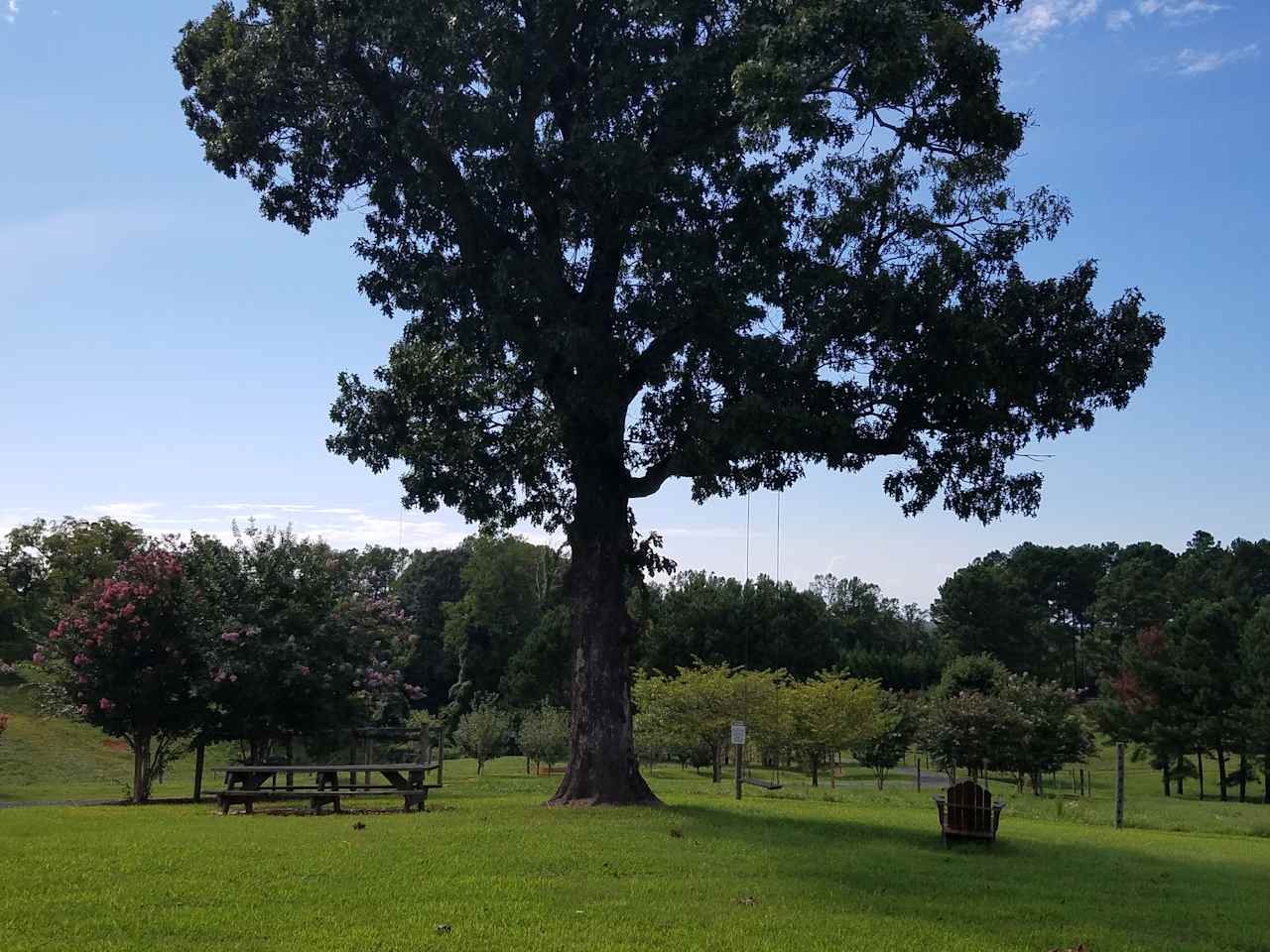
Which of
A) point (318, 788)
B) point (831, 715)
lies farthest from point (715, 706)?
point (318, 788)

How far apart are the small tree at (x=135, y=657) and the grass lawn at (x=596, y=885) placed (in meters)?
3.91

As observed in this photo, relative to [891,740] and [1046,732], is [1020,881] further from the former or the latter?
[891,740]

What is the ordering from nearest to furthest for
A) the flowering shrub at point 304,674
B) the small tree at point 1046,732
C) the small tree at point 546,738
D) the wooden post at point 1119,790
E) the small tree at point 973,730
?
the wooden post at point 1119,790
the flowering shrub at point 304,674
the small tree at point 973,730
the small tree at point 1046,732
the small tree at point 546,738

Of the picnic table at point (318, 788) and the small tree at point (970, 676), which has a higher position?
the small tree at point (970, 676)

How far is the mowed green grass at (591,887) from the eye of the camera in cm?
761

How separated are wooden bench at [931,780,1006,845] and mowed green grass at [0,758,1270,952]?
249mm

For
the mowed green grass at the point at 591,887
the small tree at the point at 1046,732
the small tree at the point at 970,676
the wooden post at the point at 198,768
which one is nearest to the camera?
the mowed green grass at the point at 591,887

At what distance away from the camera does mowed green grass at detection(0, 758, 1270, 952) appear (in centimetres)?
761

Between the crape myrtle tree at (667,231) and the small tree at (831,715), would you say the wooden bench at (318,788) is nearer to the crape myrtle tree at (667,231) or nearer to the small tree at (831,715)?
the crape myrtle tree at (667,231)

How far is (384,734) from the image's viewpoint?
69.5ft

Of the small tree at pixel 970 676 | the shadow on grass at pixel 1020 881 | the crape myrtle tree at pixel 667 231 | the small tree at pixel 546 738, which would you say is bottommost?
the small tree at pixel 546 738

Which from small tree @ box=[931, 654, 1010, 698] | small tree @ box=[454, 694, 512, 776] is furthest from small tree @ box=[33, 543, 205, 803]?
small tree @ box=[931, 654, 1010, 698]

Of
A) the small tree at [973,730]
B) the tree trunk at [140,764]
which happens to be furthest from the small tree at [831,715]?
the tree trunk at [140,764]

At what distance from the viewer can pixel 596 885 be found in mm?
9508
